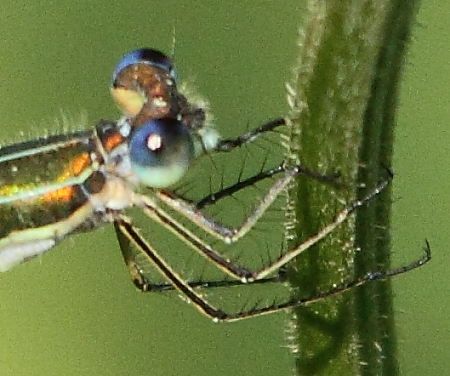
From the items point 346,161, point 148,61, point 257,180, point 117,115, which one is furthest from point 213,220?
point 117,115

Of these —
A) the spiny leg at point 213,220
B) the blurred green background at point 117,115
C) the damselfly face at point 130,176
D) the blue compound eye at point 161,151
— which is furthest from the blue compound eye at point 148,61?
the blurred green background at point 117,115

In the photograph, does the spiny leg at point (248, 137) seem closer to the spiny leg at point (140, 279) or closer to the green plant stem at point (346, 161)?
the spiny leg at point (140, 279)

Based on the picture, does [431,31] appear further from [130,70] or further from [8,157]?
[8,157]

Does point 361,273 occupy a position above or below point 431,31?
below

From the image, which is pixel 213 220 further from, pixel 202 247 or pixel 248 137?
pixel 248 137

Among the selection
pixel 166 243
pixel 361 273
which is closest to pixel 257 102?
pixel 166 243

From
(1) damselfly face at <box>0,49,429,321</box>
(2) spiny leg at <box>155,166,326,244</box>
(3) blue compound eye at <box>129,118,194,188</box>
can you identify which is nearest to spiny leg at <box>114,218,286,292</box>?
(1) damselfly face at <box>0,49,429,321</box>

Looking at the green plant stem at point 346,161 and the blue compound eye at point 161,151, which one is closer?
the green plant stem at point 346,161
